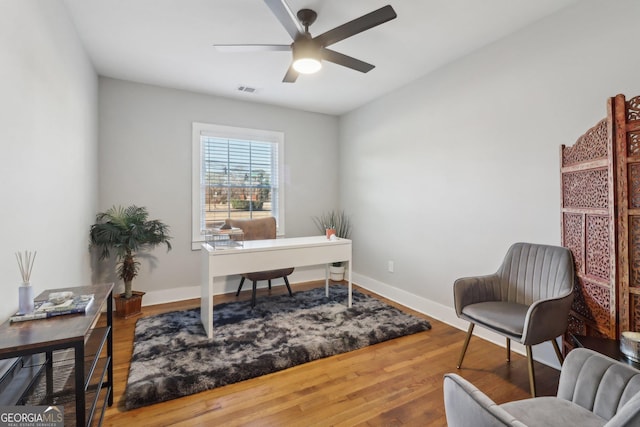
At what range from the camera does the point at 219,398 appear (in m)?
1.87

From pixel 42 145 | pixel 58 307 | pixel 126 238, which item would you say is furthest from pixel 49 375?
pixel 126 238

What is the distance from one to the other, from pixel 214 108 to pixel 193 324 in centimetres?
262

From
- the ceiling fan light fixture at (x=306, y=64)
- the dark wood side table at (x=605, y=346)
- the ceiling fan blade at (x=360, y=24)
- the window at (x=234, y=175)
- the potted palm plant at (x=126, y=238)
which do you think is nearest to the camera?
the dark wood side table at (x=605, y=346)

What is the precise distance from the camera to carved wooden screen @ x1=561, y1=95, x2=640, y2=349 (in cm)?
163

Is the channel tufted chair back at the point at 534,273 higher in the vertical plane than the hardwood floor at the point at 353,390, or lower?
higher

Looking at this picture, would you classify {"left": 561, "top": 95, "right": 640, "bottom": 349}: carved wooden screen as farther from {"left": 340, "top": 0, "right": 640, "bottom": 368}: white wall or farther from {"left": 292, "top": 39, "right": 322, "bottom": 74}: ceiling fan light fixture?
{"left": 292, "top": 39, "right": 322, "bottom": 74}: ceiling fan light fixture

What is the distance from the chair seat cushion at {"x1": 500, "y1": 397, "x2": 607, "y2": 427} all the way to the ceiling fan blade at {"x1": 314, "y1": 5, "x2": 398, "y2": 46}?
2.03 m

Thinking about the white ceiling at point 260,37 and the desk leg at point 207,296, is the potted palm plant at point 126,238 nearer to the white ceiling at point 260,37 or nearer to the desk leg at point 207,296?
the desk leg at point 207,296

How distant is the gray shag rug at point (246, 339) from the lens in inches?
78.2

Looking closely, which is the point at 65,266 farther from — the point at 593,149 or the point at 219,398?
the point at 593,149

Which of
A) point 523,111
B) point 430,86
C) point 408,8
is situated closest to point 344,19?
point 408,8

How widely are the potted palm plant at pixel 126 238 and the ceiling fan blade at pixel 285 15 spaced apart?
7.91 ft

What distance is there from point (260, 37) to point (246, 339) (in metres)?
2.56

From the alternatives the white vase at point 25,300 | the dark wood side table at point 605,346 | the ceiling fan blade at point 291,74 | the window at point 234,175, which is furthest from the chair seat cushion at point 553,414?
the window at point 234,175
